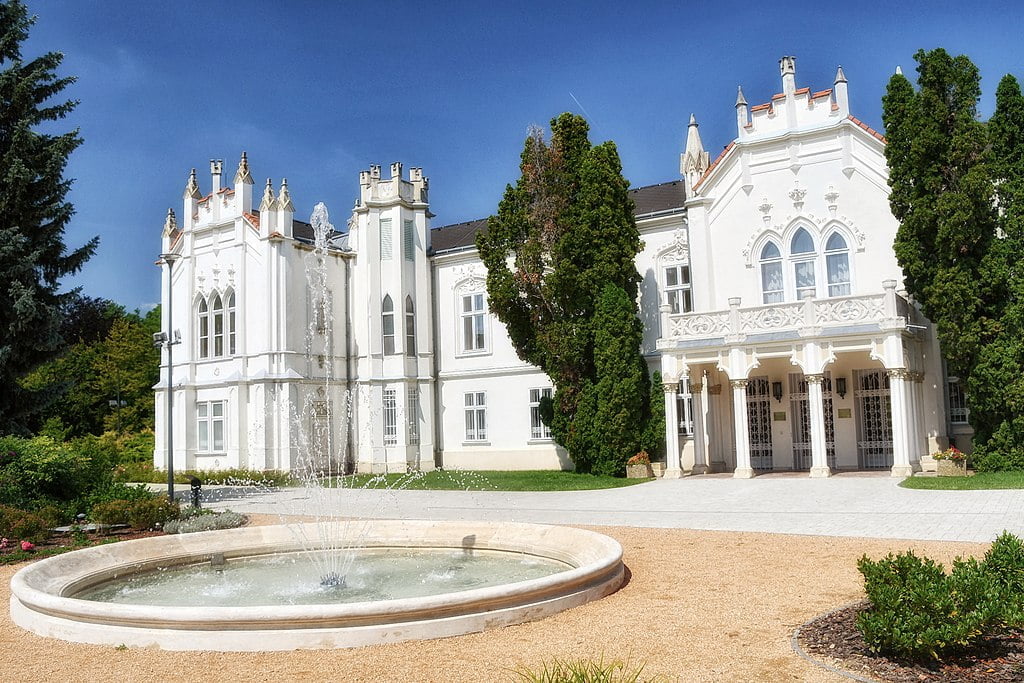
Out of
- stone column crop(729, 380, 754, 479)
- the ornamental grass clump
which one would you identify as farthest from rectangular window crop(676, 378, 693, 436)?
the ornamental grass clump

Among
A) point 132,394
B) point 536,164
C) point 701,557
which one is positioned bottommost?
point 701,557

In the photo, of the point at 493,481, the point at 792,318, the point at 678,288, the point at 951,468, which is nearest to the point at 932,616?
the point at 951,468

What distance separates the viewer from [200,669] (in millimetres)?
6562

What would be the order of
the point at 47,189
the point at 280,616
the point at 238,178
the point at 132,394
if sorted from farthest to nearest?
the point at 132,394 < the point at 238,178 < the point at 47,189 < the point at 280,616

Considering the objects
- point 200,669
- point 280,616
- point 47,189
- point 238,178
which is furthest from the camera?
point 238,178

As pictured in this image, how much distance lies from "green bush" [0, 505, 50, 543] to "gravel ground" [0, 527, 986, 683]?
6334mm

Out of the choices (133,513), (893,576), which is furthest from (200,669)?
(133,513)

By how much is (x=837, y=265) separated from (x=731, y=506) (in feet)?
37.8

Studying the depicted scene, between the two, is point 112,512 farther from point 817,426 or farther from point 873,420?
point 873,420

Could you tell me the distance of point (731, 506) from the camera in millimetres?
17500

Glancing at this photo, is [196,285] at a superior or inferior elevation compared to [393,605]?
superior

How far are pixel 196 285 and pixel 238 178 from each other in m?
4.82

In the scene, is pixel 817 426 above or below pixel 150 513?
above

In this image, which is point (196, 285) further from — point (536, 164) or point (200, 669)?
point (200, 669)
